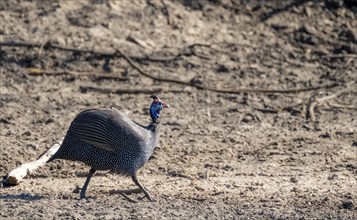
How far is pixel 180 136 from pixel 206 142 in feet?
0.96

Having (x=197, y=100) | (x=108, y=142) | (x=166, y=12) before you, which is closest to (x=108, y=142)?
(x=108, y=142)

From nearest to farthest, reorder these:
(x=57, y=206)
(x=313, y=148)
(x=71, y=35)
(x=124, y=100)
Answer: (x=57, y=206)
(x=313, y=148)
(x=124, y=100)
(x=71, y=35)

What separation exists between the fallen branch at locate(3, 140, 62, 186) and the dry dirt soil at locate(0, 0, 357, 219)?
8cm

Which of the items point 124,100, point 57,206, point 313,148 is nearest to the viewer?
point 57,206

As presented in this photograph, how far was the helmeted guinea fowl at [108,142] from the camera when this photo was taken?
29.0 feet

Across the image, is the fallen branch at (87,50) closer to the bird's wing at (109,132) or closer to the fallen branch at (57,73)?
the fallen branch at (57,73)

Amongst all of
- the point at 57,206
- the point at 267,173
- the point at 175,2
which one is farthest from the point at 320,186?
the point at 175,2

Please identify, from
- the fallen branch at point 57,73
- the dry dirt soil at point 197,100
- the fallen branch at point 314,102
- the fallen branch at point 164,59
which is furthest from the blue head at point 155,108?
the fallen branch at point 57,73

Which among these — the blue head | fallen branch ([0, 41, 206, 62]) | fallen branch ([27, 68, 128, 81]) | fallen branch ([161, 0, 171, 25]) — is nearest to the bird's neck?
the blue head

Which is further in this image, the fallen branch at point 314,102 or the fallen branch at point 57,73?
the fallen branch at point 57,73

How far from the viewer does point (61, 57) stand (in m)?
13.0

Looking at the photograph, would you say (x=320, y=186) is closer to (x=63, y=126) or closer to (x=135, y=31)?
(x=63, y=126)

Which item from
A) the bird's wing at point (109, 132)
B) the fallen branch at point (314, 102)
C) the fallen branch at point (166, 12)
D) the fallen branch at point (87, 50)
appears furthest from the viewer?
the fallen branch at point (166, 12)

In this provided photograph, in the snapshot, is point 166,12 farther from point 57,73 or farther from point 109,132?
point 109,132
